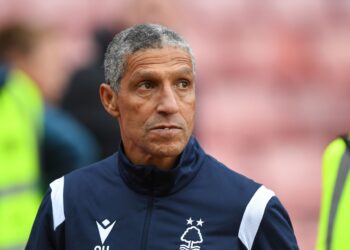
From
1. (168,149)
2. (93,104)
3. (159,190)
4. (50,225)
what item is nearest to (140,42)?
(168,149)

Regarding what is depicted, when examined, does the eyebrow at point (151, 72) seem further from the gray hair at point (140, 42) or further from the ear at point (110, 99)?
the ear at point (110, 99)

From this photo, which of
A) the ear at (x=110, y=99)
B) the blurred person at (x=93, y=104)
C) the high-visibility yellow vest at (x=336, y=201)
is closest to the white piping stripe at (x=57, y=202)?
the ear at (x=110, y=99)

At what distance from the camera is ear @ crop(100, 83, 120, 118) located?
524 cm

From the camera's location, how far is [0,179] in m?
6.76

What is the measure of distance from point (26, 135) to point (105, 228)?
2035 millimetres

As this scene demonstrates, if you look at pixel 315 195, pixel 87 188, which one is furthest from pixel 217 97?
pixel 87 188

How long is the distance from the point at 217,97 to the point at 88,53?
5.20ft

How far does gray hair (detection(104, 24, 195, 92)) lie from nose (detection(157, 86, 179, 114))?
17cm

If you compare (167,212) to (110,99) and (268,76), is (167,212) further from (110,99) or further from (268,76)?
(268,76)

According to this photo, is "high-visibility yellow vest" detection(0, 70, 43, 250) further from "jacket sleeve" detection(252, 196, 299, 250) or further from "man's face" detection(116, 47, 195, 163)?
"jacket sleeve" detection(252, 196, 299, 250)

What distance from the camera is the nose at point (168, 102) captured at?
4.95 metres

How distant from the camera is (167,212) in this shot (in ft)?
16.5

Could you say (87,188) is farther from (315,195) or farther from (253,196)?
(315,195)

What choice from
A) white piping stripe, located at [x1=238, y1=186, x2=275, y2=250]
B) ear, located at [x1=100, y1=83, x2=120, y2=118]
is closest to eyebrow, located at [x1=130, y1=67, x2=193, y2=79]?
ear, located at [x1=100, y1=83, x2=120, y2=118]
